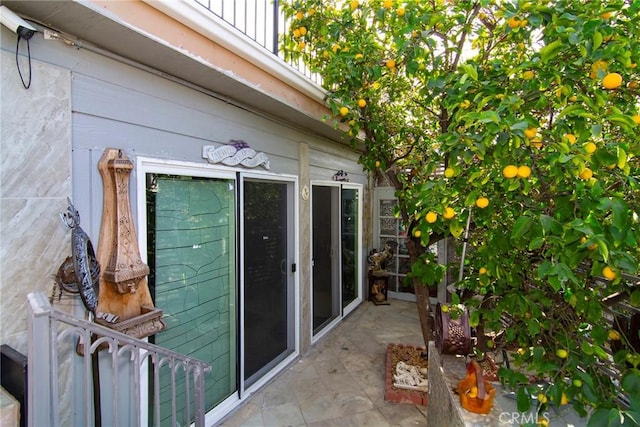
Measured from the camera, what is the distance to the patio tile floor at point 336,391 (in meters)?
2.62

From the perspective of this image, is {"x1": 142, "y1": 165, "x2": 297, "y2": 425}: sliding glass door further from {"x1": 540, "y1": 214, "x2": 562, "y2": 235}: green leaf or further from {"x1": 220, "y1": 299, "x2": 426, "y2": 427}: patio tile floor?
{"x1": 540, "y1": 214, "x2": 562, "y2": 235}: green leaf

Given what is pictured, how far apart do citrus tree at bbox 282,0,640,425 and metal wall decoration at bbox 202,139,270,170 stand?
4.52ft

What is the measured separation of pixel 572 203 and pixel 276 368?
2926mm

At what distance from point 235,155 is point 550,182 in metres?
2.07

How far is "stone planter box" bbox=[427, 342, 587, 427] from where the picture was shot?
66.6 inches

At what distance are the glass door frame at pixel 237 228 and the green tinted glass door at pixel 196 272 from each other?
0.05m

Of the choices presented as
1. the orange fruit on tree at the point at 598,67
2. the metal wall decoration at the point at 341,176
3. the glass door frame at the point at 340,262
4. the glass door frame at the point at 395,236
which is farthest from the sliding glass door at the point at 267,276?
the glass door frame at the point at 395,236

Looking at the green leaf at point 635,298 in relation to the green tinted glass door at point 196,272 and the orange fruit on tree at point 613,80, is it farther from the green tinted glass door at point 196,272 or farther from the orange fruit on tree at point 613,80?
the green tinted glass door at point 196,272

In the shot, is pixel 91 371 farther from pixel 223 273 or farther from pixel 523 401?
pixel 523 401

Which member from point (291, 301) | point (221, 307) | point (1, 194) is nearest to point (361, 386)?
point (291, 301)

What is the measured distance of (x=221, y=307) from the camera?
2.60 metres

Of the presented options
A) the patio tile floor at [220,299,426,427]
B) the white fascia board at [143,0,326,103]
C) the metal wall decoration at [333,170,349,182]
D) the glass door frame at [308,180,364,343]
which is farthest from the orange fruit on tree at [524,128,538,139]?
the metal wall decoration at [333,170,349,182]

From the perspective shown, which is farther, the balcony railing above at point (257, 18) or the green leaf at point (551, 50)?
the balcony railing above at point (257, 18)

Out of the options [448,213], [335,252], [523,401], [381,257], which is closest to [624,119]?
[448,213]
